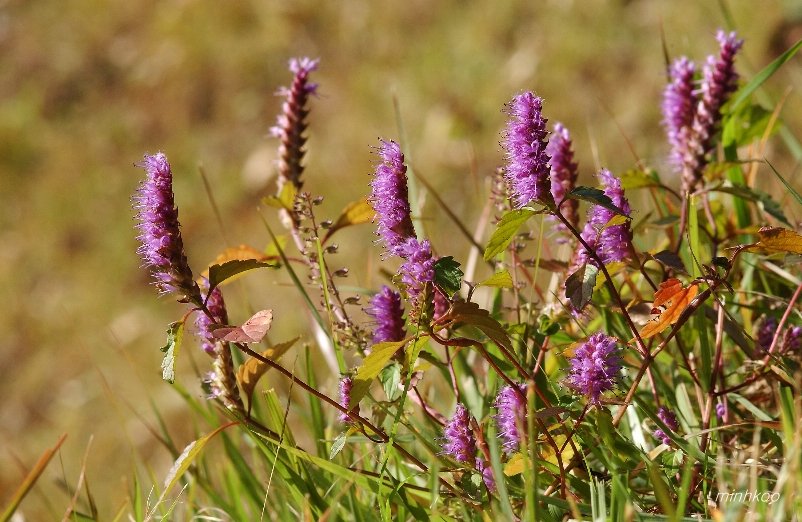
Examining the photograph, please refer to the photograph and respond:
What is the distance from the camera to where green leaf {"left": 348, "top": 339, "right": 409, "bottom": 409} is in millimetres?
1039

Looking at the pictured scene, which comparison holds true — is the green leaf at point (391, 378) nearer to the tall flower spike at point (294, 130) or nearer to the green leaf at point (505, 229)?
the green leaf at point (505, 229)

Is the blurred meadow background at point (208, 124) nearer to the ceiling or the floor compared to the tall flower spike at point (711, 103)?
nearer to the ceiling

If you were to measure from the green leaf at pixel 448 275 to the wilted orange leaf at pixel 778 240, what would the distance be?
14.1 inches

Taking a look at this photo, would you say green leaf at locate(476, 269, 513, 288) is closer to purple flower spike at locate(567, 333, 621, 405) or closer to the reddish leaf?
purple flower spike at locate(567, 333, 621, 405)

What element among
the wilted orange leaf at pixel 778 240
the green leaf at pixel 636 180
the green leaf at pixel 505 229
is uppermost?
the green leaf at pixel 636 180

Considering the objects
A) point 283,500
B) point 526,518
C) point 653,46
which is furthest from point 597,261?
point 653,46

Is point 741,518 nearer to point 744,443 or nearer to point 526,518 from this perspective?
point 526,518

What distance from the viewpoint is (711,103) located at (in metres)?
1.52

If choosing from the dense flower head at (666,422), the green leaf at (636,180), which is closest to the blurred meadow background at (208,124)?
the green leaf at (636,180)

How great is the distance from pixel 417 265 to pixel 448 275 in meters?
0.04

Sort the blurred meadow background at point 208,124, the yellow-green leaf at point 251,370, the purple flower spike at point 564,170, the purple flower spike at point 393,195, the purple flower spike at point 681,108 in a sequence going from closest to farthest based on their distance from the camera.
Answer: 1. the purple flower spike at point 393,195
2. the yellow-green leaf at point 251,370
3. the purple flower spike at point 564,170
4. the purple flower spike at point 681,108
5. the blurred meadow background at point 208,124

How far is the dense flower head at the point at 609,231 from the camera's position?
1186mm

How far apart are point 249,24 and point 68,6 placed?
1335 mm

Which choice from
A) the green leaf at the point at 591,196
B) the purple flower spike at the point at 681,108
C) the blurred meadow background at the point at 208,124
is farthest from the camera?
the blurred meadow background at the point at 208,124
